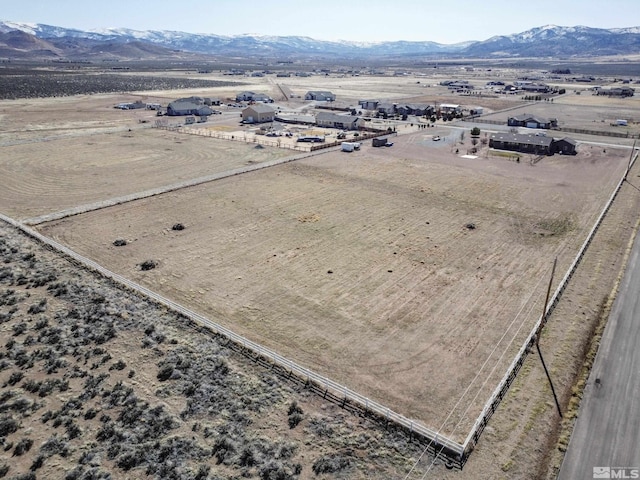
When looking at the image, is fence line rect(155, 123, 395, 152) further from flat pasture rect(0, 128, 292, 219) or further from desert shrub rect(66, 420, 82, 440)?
desert shrub rect(66, 420, 82, 440)

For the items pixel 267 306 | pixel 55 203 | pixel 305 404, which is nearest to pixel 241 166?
pixel 55 203

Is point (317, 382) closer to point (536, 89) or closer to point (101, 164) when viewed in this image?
point (101, 164)

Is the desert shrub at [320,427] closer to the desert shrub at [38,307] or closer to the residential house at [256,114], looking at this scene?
the desert shrub at [38,307]

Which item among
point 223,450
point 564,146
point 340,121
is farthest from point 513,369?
point 340,121

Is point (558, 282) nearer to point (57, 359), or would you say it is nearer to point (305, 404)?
point (305, 404)

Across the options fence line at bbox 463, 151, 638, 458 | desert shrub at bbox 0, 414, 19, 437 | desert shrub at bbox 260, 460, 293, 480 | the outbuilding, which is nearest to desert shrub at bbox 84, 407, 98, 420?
desert shrub at bbox 0, 414, 19, 437

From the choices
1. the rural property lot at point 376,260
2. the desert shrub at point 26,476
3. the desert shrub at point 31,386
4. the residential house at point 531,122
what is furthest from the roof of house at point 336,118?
the desert shrub at point 26,476
